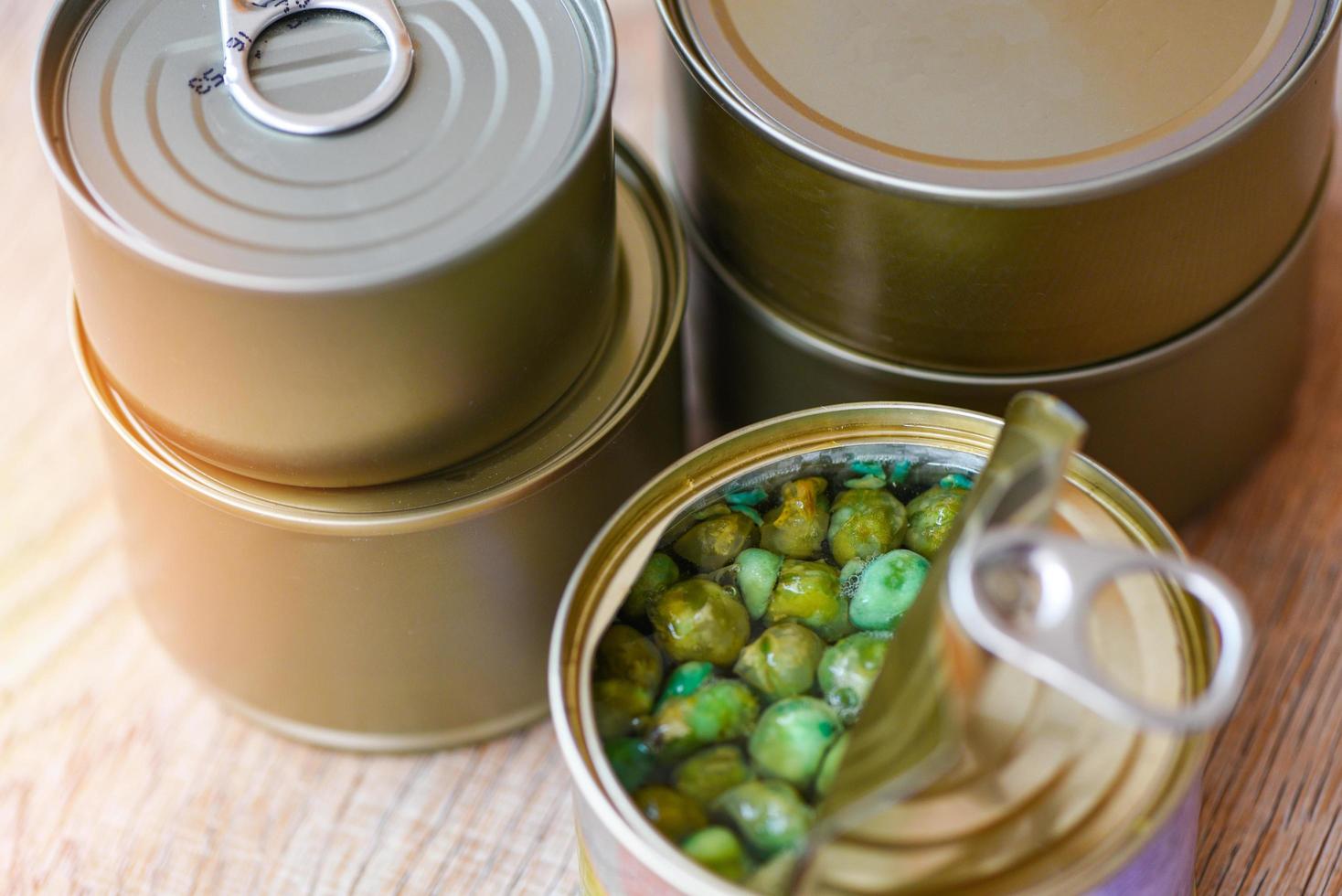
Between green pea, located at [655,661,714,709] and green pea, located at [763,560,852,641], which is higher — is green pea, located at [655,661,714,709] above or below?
below

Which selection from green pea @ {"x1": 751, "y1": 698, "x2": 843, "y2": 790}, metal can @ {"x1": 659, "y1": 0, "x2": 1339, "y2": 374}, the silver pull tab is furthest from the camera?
metal can @ {"x1": 659, "y1": 0, "x2": 1339, "y2": 374}

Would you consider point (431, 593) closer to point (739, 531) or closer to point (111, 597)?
point (739, 531)

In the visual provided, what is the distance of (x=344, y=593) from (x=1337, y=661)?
0.50 metres

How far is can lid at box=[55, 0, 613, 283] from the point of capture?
1.91 feet

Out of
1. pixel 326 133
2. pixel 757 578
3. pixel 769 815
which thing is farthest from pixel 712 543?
pixel 326 133

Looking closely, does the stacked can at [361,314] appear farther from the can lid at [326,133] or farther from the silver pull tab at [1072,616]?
the silver pull tab at [1072,616]

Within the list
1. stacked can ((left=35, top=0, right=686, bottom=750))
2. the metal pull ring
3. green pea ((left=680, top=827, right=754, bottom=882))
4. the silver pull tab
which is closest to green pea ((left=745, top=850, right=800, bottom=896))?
green pea ((left=680, top=827, right=754, bottom=882))

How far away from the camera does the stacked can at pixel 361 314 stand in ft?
1.91

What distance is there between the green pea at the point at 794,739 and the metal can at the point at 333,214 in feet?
0.59

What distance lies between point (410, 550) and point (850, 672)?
0.67ft

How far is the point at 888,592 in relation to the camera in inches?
23.7

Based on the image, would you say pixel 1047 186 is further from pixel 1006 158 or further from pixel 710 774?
pixel 710 774

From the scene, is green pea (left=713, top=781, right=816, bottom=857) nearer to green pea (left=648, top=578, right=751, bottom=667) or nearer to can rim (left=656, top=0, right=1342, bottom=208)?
green pea (left=648, top=578, right=751, bottom=667)

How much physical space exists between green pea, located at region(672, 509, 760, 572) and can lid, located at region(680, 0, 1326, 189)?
0.17m
